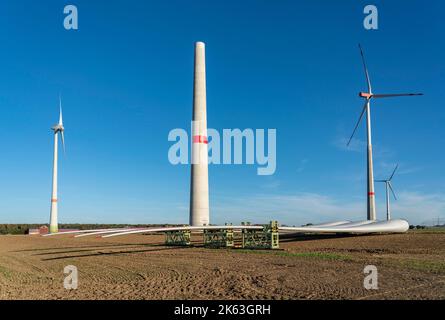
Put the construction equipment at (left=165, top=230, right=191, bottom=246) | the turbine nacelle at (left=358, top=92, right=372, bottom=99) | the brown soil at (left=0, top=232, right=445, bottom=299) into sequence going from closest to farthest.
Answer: the brown soil at (left=0, top=232, right=445, bottom=299)
the construction equipment at (left=165, top=230, right=191, bottom=246)
the turbine nacelle at (left=358, top=92, right=372, bottom=99)

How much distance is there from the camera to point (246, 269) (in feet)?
77.4

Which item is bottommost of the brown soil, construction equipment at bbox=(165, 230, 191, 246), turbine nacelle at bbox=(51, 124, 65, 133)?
the brown soil

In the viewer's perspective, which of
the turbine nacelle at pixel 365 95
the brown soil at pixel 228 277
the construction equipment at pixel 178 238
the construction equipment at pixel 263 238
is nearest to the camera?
the brown soil at pixel 228 277

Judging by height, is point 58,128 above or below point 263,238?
above

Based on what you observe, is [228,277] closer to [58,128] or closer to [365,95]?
[365,95]

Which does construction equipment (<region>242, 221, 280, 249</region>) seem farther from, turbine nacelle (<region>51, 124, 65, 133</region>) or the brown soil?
turbine nacelle (<region>51, 124, 65, 133</region>)

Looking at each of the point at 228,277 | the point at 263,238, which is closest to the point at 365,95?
the point at 263,238

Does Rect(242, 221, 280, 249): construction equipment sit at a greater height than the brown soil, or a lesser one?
greater

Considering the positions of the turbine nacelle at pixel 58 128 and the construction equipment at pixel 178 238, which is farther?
the turbine nacelle at pixel 58 128

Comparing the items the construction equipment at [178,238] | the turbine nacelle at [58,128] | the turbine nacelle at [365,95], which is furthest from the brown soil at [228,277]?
the turbine nacelle at [58,128]

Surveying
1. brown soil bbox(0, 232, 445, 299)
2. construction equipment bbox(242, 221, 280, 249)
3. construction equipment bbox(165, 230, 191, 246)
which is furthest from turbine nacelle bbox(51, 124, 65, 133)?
construction equipment bbox(242, 221, 280, 249)

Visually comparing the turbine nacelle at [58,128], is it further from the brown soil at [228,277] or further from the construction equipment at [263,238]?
the construction equipment at [263,238]

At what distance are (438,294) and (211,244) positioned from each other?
92.7 ft
